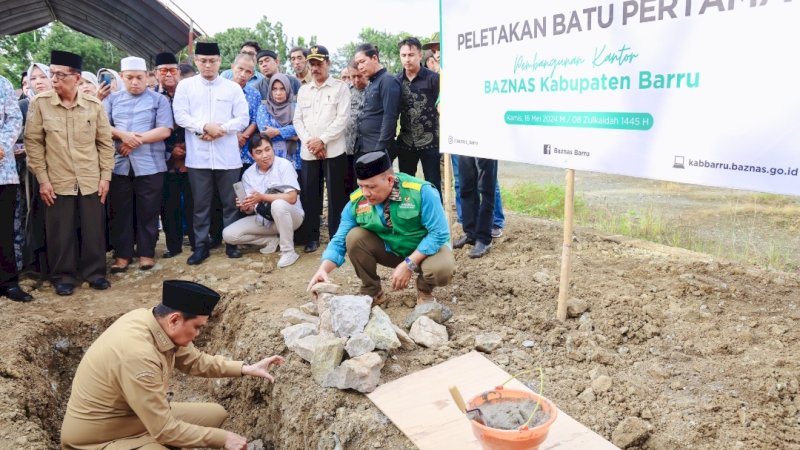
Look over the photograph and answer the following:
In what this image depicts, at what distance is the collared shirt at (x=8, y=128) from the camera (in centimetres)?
479

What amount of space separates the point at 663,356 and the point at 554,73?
1852mm

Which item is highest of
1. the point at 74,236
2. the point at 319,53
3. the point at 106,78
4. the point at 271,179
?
the point at 319,53

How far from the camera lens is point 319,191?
20.6 feet

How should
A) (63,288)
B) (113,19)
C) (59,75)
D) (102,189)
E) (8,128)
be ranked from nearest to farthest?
(8,128) < (59,75) < (63,288) < (102,189) < (113,19)

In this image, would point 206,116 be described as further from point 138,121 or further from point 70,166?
point 70,166

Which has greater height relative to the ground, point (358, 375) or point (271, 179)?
point (271, 179)

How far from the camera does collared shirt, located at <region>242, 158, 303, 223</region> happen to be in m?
5.96

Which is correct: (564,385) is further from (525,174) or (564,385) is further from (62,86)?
(525,174)

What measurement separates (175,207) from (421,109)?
2837 mm

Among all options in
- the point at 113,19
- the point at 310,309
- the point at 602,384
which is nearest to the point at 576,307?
the point at 602,384

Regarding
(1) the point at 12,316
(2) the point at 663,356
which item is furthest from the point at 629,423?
(1) the point at 12,316

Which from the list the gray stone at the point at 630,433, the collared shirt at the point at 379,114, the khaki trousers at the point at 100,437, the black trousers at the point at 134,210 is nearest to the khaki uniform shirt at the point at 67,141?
the black trousers at the point at 134,210

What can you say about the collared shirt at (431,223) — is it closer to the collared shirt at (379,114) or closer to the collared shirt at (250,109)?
the collared shirt at (379,114)

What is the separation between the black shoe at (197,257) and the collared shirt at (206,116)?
86cm
